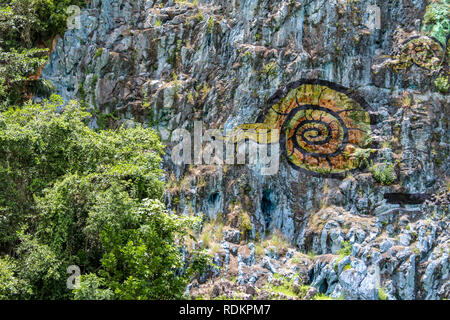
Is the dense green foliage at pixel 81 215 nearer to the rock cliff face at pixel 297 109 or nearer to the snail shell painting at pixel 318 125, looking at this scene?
the rock cliff face at pixel 297 109

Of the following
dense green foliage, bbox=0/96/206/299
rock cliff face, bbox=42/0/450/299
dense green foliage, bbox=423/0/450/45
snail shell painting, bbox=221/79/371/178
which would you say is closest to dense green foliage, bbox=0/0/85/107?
rock cliff face, bbox=42/0/450/299

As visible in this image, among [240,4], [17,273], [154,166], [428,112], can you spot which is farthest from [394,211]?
[17,273]

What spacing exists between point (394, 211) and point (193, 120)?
6.74 metres

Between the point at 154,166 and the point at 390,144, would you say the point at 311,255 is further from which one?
the point at 154,166

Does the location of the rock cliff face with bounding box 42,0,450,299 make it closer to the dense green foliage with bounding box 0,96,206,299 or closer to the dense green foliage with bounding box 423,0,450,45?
the dense green foliage with bounding box 423,0,450,45

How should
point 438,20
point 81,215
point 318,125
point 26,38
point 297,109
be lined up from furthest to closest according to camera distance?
point 26,38 < point 438,20 < point 297,109 < point 318,125 < point 81,215

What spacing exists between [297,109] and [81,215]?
24.3 ft

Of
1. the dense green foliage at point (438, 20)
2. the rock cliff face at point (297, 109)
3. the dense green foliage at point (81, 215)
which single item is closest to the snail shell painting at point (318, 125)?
the rock cliff face at point (297, 109)

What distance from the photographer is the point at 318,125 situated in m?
15.2

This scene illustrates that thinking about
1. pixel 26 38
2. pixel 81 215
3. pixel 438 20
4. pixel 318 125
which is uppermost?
pixel 438 20

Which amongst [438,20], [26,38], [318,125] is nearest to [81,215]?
[318,125]

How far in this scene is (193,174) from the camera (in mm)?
15109

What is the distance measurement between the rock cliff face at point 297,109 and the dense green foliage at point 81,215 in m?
2.58

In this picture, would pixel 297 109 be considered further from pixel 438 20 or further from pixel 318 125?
pixel 438 20
